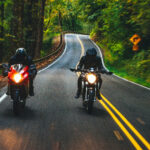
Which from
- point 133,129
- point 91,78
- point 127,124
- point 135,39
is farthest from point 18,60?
point 135,39

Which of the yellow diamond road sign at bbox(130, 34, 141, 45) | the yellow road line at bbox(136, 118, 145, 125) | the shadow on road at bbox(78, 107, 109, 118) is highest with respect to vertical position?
the yellow diamond road sign at bbox(130, 34, 141, 45)

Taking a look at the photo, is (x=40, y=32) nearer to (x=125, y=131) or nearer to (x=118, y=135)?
(x=125, y=131)

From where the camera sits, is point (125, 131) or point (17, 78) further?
point (17, 78)

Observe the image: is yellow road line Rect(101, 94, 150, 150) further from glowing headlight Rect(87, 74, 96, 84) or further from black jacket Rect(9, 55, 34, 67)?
black jacket Rect(9, 55, 34, 67)

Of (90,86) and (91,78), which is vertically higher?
(91,78)

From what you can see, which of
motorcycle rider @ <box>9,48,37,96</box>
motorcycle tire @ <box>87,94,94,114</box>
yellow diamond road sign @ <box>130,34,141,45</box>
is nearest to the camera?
motorcycle tire @ <box>87,94,94,114</box>

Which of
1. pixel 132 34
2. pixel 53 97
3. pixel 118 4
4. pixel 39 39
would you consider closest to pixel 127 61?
pixel 132 34

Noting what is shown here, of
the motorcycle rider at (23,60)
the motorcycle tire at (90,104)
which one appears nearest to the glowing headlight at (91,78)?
the motorcycle tire at (90,104)

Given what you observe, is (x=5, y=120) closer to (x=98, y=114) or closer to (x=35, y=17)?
(x=98, y=114)

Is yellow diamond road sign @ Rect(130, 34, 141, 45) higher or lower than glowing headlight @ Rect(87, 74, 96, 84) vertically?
higher

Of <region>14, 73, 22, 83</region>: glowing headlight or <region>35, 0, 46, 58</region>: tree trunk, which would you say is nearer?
<region>14, 73, 22, 83</region>: glowing headlight

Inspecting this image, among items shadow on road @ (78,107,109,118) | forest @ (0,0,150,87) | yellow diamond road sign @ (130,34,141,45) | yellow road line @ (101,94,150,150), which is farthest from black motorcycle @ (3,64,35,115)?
yellow diamond road sign @ (130,34,141,45)

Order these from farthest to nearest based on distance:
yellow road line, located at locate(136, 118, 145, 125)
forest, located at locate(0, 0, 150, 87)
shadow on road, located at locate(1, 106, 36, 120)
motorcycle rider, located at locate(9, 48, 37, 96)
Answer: forest, located at locate(0, 0, 150, 87) < motorcycle rider, located at locate(9, 48, 37, 96) < yellow road line, located at locate(136, 118, 145, 125) < shadow on road, located at locate(1, 106, 36, 120)

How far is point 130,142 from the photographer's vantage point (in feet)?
16.9
